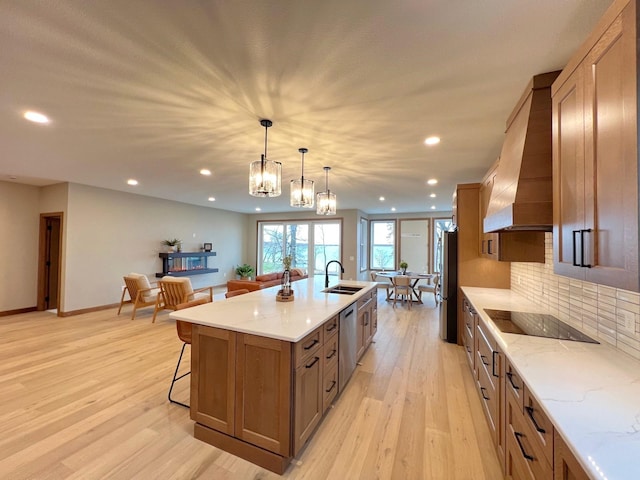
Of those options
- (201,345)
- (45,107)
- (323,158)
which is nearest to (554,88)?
(323,158)

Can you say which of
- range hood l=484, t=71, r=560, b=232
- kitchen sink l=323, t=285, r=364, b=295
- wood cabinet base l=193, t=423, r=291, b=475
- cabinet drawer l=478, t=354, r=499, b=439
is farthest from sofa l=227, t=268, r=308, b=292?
range hood l=484, t=71, r=560, b=232

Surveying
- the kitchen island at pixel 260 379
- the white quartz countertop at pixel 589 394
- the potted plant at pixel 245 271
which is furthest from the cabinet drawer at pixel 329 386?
the potted plant at pixel 245 271

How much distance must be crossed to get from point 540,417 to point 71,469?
2764mm

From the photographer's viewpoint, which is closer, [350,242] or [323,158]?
[323,158]

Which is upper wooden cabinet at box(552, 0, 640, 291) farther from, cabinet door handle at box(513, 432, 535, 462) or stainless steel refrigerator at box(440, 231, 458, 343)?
stainless steel refrigerator at box(440, 231, 458, 343)

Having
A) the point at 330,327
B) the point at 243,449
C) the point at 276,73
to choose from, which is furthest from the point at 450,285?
the point at 276,73

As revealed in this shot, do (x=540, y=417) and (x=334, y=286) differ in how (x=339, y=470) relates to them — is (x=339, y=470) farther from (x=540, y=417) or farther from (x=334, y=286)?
(x=334, y=286)

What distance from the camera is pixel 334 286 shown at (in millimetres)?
3756

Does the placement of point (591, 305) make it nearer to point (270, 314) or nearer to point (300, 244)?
point (270, 314)

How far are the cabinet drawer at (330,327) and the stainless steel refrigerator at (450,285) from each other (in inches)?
94.7

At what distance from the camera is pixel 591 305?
5.98ft

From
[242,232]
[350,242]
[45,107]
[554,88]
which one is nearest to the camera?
[554,88]

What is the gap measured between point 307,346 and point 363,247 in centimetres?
704

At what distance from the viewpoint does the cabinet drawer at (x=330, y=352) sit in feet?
7.22
